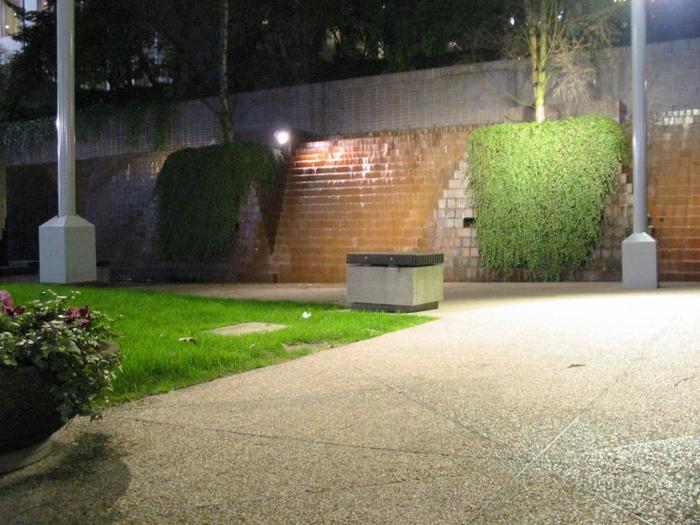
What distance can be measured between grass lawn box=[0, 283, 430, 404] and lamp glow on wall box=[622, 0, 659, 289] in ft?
18.3

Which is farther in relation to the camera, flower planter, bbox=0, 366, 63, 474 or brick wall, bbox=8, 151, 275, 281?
brick wall, bbox=8, 151, 275, 281

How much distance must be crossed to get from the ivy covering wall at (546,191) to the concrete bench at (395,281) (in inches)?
237

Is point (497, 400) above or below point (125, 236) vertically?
below

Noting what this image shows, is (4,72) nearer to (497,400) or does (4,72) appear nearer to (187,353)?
(187,353)

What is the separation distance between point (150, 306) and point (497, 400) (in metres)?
6.98

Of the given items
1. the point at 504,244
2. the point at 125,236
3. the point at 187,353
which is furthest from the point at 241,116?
the point at 187,353

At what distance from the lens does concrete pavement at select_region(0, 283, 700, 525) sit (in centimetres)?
353

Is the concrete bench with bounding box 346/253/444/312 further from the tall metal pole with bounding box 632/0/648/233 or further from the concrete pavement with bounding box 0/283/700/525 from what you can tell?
the tall metal pole with bounding box 632/0/648/233

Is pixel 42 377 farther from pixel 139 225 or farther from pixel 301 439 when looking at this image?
pixel 139 225

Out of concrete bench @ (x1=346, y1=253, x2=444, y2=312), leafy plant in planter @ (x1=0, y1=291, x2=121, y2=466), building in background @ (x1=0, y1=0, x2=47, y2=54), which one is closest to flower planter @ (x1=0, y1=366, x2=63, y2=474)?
leafy plant in planter @ (x1=0, y1=291, x2=121, y2=466)

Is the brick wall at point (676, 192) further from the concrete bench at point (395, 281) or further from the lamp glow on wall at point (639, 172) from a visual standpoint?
the concrete bench at point (395, 281)

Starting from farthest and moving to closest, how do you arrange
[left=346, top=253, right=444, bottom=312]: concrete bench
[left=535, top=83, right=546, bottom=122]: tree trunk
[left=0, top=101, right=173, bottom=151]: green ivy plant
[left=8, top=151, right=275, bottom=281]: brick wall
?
1. [left=0, top=101, right=173, bottom=151]: green ivy plant
2. [left=8, top=151, right=275, bottom=281]: brick wall
3. [left=535, top=83, right=546, bottom=122]: tree trunk
4. [left=346, top=253, right=444, bottom=312]: concrete bench

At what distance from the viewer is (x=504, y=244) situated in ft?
55.5

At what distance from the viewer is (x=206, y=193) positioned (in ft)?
70.5
